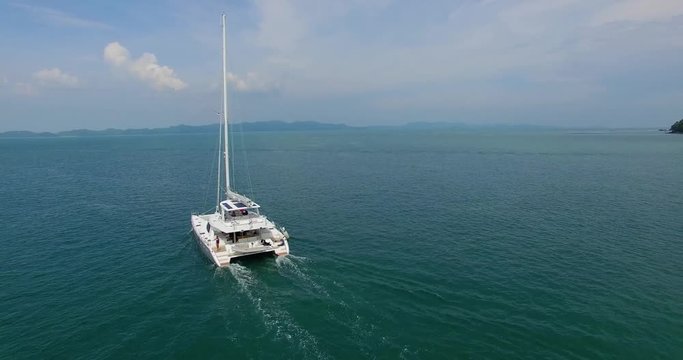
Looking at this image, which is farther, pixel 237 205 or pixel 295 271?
pixel 237 205

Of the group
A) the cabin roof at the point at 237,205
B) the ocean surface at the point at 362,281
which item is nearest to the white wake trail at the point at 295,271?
the ocean surface at the point at 362,281

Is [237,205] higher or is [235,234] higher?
[237,205]

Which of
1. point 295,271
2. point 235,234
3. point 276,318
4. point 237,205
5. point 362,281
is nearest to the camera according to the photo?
point 276,318

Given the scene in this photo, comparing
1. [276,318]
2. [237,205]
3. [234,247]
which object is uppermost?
[237,205]

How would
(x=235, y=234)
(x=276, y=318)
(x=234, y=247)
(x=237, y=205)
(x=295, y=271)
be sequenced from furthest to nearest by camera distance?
(x=237, y=205)
(x=235, y=234)
(x=234, y=247)
(x=295, y=271)
(x=276, y=318)

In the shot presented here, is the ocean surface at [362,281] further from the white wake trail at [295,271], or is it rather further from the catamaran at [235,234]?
the catamaran at [235,234]

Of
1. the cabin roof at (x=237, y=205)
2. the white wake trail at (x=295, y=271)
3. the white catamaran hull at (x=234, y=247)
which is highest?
the cabin roof at (x=237, y=205)

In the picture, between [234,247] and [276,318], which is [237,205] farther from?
[276,318]

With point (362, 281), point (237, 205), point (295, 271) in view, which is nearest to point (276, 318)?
point (295, 271)

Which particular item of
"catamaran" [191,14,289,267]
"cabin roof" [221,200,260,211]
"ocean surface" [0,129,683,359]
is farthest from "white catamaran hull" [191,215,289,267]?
"cabin roof" [221,200,260,211]

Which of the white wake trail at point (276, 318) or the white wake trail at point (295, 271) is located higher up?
the white wake trail at point (295, 271)
